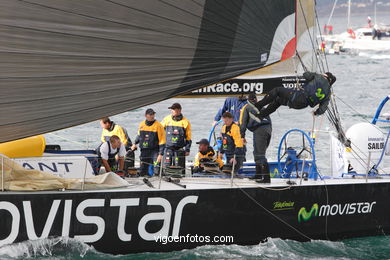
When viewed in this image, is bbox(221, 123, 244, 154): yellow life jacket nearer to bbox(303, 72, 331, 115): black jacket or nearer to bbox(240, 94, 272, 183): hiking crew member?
bbox(240, 94, 272, 183): hiking crew member

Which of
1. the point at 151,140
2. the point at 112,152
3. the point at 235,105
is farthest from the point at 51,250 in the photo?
the point at 235,105

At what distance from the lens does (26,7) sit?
22.6ft

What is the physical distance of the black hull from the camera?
25.5 ft

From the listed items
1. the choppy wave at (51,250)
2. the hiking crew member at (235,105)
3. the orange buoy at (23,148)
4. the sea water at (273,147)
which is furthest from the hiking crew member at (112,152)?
the hiking crew member at (235,105)

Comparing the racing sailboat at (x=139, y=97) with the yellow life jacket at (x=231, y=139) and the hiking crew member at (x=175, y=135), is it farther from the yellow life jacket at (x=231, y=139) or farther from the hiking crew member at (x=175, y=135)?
the hiking crew member at (x=175, y=135)

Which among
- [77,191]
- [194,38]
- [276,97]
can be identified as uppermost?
[194,38]

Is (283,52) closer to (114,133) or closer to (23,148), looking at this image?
(114,133)

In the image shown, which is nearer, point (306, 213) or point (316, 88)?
point (316, 88)

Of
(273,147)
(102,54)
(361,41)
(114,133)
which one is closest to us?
(102,54)

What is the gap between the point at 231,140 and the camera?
30.6 ft

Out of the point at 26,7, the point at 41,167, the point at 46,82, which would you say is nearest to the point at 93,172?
the point at 41,167

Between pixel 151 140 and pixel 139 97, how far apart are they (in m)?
2.31

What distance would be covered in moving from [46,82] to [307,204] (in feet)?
11.1

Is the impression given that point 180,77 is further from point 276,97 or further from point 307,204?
point 307,204
